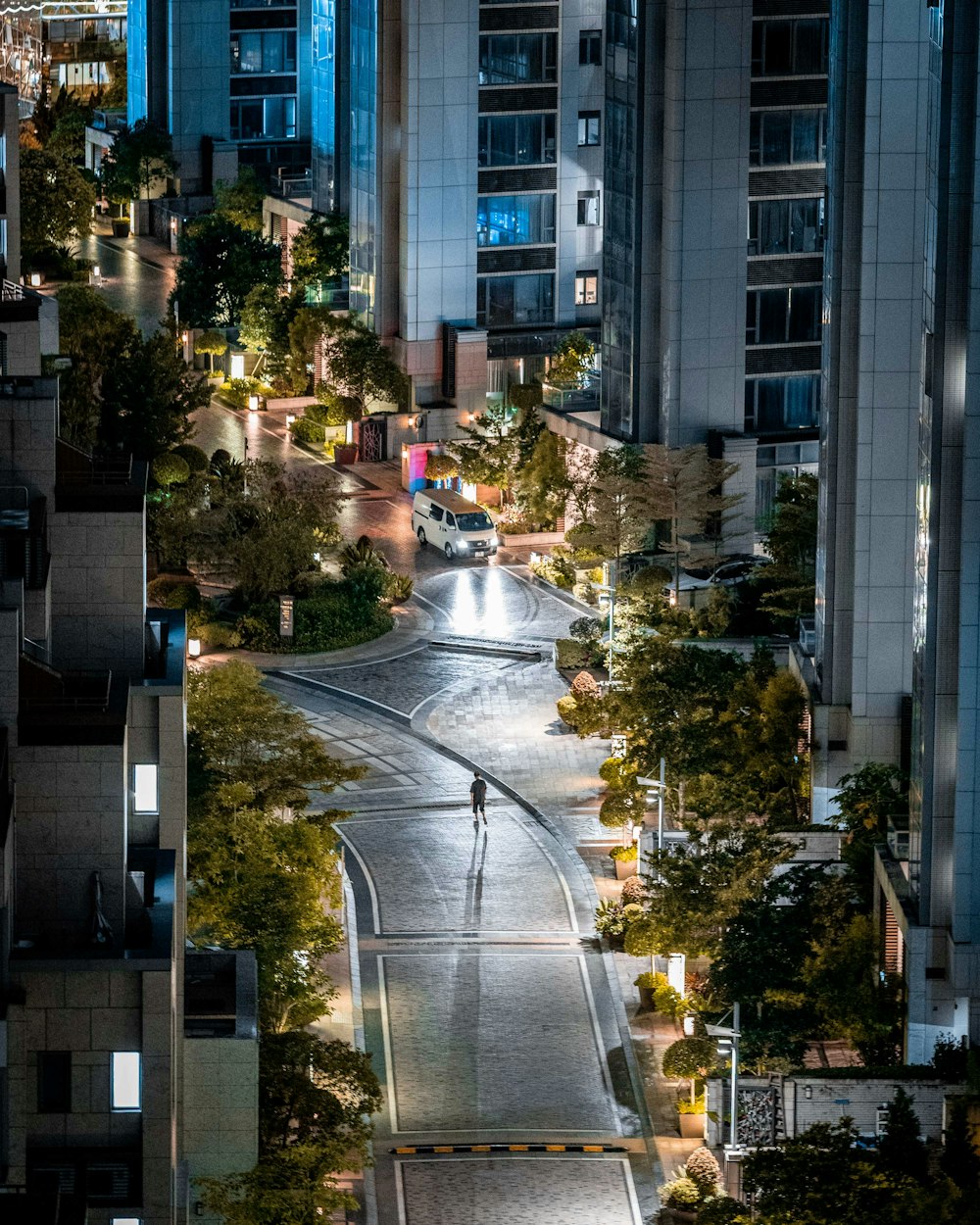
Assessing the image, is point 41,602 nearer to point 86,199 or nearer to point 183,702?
point 183,702

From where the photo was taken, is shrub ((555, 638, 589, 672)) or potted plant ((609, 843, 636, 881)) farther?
shrub ((555, 638, 589, 672))

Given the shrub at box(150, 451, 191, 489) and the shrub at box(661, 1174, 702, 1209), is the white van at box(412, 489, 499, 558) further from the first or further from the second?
the shrub at box(661, 1174, 702, 1209)

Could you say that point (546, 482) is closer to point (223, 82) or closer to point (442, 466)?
point (442, 466)

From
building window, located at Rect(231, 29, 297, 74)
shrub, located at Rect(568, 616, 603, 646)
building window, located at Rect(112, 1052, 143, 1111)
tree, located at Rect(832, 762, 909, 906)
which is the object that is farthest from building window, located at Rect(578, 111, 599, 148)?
building window, located at Rect(112, 1052, 143, 1111)

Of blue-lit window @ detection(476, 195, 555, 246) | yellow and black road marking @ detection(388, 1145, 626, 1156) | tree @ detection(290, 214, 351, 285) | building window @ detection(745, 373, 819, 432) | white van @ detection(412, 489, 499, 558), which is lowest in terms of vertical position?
yellow and black road marking @ detection(388, 1145, 626, 1156)

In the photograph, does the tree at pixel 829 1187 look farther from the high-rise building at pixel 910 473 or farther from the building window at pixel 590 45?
the building window at pixel 590 45

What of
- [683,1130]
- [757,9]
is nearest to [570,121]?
[757,9]
